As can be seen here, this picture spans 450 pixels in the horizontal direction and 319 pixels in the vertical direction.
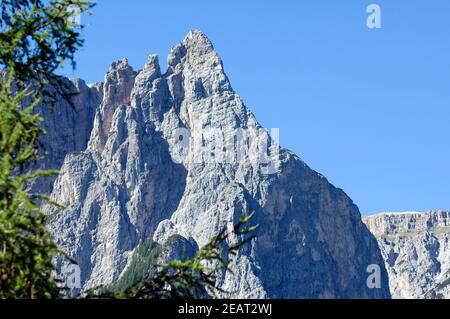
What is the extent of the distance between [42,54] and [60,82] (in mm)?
882

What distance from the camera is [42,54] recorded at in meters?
17.1

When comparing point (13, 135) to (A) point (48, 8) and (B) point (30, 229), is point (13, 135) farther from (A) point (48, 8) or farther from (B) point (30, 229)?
(A) point (48, 8)

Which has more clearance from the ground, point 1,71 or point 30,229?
point 1,71

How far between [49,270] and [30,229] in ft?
2.94
